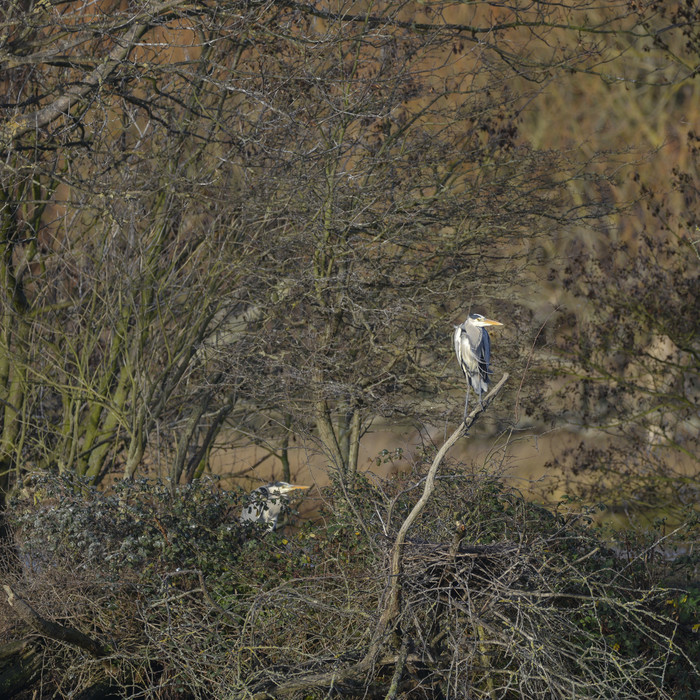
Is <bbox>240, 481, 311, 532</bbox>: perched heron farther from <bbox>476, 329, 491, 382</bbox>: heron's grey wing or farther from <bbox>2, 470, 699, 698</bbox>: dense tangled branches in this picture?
<bbox>476, 329, 491, 382</bbox>: heron's grey wing

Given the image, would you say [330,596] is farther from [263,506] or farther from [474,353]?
[263,506]

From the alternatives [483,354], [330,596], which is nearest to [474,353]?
[483,354]

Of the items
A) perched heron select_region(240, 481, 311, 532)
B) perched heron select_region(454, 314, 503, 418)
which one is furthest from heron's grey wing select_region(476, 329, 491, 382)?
perched heron select_region(240, 481, 311, 532)

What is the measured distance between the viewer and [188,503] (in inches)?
256

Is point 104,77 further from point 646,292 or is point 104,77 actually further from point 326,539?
point 646,292

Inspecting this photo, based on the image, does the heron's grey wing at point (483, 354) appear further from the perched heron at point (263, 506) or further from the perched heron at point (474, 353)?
the perched heron at point (263, 506)

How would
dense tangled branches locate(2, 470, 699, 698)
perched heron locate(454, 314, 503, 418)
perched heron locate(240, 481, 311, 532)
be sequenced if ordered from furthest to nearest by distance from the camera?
perched heron locate(240, 481, 311, 532), perched heron locate(454, 314, 503, 418), dense tangled branches locate(2, 470, 699, 698)

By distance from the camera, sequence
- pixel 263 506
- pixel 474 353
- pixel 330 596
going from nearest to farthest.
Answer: pixel 330 596 → pixel 474 353 → pixel 263 506

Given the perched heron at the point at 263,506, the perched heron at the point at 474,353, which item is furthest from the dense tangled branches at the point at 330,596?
the perched heron at the point at 474,353

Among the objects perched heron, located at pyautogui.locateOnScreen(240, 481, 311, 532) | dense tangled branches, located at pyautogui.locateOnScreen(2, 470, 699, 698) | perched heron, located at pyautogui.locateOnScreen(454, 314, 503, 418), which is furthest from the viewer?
perched heron, located at pyautogui.locateOnScreen(240, 481, 311, 532)

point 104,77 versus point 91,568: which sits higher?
point 104,77

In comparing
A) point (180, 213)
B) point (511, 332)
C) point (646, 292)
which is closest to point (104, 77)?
point (180, 213)

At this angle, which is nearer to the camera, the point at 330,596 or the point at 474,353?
the point at 330,596

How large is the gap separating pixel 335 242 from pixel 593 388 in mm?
3922
